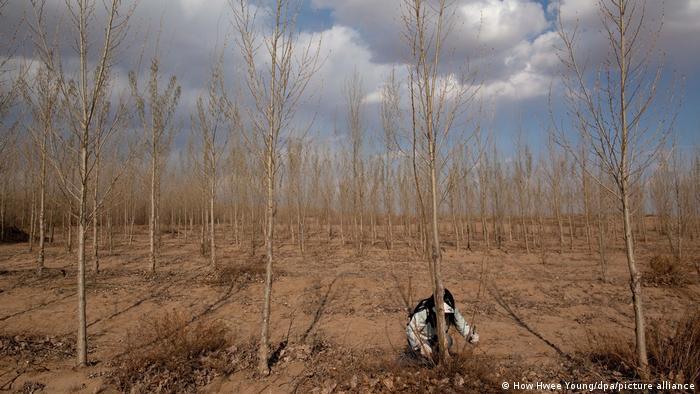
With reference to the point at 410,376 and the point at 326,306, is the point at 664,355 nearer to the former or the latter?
the point at 410,376

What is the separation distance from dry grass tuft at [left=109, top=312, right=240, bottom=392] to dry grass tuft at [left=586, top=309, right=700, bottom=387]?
4491 mm

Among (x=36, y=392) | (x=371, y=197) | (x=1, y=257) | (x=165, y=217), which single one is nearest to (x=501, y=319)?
(x=36, y=392)

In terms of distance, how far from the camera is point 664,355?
3992 millimetres

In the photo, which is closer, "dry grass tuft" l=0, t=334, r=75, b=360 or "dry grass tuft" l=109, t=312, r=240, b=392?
"dry grass tuft" l=109, t=312, r=240, b=392

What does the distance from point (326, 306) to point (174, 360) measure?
3.66 metres

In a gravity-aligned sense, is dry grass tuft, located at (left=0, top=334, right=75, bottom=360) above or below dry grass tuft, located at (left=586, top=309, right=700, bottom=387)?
below

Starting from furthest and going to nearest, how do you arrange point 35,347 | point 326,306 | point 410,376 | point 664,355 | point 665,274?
point 665,274 → point 326,306 → point 35,347 → point 664,355 → point 410,376

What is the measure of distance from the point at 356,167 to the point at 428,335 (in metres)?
10.8

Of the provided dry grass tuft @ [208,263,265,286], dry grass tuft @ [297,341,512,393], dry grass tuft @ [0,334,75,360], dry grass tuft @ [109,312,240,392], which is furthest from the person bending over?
dry grass tuft @ [208,263,265,286]

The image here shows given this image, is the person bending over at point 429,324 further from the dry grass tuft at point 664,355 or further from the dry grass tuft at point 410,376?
the dry grass tuft at point 664,355

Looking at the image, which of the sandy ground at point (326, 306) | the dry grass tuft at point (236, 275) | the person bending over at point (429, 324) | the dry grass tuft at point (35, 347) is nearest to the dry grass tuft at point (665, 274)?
the sandy ground at point (326, 306)

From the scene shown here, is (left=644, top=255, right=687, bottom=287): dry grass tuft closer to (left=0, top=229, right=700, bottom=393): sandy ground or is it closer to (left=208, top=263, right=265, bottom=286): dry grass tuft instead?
(left=0, top=229, right=700, bottom=393): sandy ground

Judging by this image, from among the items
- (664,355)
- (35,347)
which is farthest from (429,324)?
(35,347)

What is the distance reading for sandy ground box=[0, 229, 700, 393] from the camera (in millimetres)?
4801
